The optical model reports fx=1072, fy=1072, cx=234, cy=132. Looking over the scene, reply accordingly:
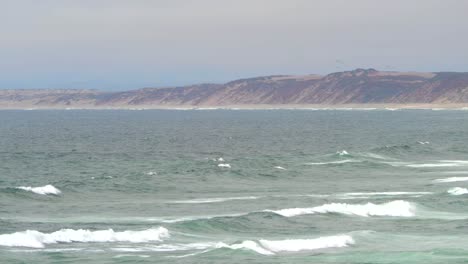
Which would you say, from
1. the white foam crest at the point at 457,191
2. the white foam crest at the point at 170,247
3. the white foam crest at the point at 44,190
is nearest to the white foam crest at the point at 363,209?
the white foam crest at the point at 457,191

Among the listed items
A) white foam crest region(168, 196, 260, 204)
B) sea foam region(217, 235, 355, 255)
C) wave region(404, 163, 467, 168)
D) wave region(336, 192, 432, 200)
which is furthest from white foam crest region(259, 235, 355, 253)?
wave region(404, 163, 467, 168)

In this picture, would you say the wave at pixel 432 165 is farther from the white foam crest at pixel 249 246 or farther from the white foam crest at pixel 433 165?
the white foam crest at pixel 249 246

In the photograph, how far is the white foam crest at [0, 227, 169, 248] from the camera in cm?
3003

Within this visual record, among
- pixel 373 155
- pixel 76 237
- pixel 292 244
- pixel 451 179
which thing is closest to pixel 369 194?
pixel 451 179

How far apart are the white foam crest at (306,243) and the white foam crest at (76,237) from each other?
11.7 feet

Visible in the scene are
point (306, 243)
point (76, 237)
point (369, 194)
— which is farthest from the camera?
point (369, 194)

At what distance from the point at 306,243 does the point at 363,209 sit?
8.62 meters

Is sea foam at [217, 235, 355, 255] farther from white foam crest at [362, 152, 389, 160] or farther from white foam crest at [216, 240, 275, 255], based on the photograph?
white foam crest at [362, 152, 389, 160]

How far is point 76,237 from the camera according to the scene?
30.9 m

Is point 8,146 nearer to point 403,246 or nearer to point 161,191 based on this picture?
point 161,191

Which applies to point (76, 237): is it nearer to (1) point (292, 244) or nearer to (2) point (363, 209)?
(1) point (292, 244)

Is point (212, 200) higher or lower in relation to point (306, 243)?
lower

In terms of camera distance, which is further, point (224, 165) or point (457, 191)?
point (224, 165)

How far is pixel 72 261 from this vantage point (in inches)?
1070
